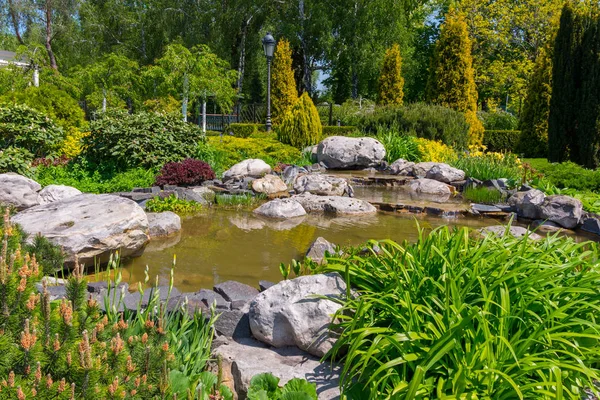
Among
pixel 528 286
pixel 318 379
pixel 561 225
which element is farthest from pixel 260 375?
pixel 561 225

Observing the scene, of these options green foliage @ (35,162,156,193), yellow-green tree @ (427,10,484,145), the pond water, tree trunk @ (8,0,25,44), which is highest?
tree trunk @ (8,0,25,44)

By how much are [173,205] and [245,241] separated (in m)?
2.23

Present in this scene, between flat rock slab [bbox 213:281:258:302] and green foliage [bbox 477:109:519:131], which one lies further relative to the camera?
green foliage [bbox 477:109:519:131]

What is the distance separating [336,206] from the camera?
8.11 meters

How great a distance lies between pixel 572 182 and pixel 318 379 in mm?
8234

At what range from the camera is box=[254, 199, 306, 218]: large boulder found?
7688 millimetres

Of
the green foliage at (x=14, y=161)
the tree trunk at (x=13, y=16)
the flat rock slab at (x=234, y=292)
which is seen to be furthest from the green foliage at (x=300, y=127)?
the tree trunk at (x=13, y=16)

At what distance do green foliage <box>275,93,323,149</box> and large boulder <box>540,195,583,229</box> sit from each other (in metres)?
8.01

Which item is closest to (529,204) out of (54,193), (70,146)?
(54,193)

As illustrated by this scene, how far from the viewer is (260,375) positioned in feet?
7.43

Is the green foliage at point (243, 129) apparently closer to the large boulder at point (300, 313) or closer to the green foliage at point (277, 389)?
the large boulder at point (300, 313)

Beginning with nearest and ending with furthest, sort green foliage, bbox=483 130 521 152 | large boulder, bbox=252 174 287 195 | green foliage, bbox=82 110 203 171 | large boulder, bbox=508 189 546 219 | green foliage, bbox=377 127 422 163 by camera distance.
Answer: large boulder, bbox=508 189 546 219, large boulder, bbox=252 174 287 195, green foliage, bbox=82 110 203 171, green foliage, bbox=377 127 422 163, green foliage, bbox=483 130 521 152

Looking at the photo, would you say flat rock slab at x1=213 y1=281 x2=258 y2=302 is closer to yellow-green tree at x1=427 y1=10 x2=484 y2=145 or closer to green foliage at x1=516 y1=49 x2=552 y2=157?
yellow-green tree at x1=427 y1=10 x2=484 y2=145

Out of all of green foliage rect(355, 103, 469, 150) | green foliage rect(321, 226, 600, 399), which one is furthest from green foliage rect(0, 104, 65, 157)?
green foliage rect(355, 103, 469, 150)
